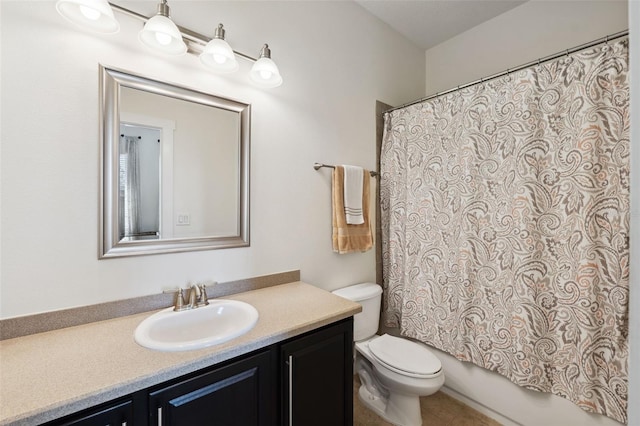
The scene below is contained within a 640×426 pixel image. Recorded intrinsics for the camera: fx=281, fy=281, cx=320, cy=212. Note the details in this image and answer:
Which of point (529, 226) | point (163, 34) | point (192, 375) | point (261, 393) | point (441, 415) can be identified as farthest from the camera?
point (441, 415)

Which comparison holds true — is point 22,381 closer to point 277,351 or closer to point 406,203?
point 277,351

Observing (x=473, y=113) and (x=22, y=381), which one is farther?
(x=473, y=113)

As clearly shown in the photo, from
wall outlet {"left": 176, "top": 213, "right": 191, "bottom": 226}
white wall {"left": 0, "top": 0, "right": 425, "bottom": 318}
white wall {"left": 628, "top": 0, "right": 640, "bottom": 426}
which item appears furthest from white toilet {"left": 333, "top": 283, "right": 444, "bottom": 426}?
white wall {"left": 628, "top": 0, "right": 640, "bottom": 426}

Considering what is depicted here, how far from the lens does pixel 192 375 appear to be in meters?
0.90

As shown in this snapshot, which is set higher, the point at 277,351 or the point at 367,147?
the point at 367,147

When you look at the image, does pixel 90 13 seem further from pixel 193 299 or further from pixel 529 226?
pixel 529 226

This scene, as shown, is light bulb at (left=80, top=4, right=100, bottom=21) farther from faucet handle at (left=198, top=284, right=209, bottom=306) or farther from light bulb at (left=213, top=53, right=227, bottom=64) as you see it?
faucet handle at (left=198, top=284, right=209, bottom=306)

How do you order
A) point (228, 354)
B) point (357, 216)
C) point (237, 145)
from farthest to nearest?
point (357, 216), point (237, 145), point (228, 354)

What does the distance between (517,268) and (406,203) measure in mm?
792

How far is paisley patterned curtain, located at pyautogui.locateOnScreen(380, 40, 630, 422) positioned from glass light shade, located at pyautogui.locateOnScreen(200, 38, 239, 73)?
4.28ft

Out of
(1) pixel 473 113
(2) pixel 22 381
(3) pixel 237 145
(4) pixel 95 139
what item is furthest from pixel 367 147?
(2) pixel 22 381

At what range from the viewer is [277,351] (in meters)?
1.08

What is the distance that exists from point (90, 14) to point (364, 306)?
1990mm

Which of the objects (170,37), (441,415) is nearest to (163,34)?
(170,37)
